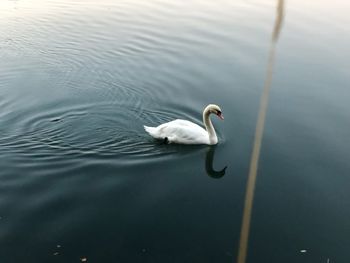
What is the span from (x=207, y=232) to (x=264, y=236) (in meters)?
0.98

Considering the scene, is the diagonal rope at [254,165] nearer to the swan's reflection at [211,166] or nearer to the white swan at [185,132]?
the swan's reflection at [211,166]

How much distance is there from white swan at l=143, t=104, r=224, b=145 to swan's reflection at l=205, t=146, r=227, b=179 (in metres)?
0.20

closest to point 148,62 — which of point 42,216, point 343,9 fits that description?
point 42,216

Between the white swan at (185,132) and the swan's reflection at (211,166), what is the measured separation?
0.20 metres

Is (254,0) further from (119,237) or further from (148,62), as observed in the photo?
(119,237)

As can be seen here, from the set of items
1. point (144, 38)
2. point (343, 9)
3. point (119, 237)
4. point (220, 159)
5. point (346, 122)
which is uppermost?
point (343, 9)

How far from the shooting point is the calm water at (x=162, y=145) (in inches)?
329

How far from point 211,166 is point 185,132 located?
996mm

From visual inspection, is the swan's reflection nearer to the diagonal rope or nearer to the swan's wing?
the swan's wing

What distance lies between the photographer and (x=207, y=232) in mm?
8531

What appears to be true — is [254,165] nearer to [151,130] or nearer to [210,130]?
[210,130]

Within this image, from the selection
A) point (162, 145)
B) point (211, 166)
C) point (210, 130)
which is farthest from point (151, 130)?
point (211, 166)

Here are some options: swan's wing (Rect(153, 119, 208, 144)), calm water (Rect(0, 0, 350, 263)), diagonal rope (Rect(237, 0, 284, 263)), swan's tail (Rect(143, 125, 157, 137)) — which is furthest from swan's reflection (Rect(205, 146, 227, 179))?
swan's tail (Rect(143, 125, 157, 137))

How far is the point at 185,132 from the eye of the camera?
11070 mm
